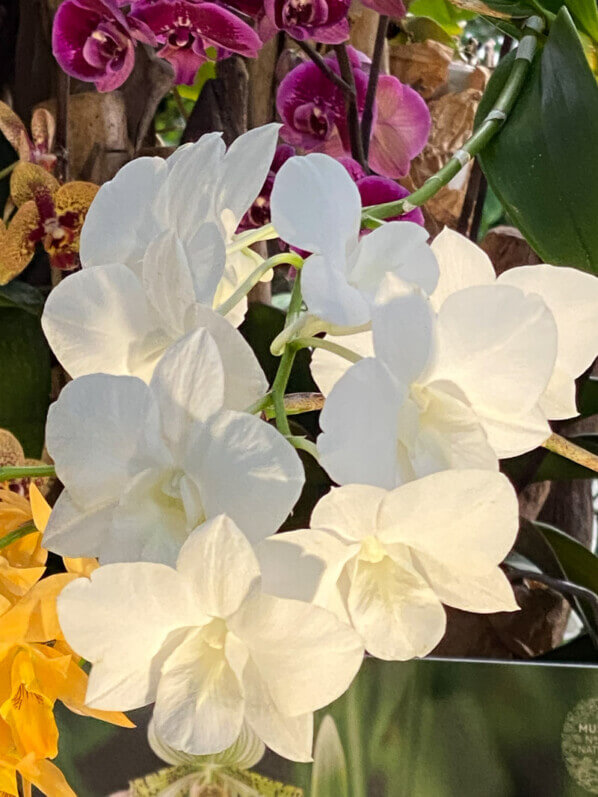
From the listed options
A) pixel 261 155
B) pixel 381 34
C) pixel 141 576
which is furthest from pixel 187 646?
pixel 381 34

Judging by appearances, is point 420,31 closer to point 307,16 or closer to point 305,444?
point 307,16

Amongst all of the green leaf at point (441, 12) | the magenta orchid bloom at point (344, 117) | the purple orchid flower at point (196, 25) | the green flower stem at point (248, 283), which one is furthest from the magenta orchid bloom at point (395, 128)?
the green flower stem at point (248, 283)

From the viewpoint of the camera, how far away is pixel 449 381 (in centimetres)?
20

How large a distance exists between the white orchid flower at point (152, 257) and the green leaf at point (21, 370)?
1.08 feet

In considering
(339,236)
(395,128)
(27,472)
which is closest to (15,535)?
(27,472)

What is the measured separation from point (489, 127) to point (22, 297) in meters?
0.32

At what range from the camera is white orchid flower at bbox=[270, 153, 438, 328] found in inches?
8.0

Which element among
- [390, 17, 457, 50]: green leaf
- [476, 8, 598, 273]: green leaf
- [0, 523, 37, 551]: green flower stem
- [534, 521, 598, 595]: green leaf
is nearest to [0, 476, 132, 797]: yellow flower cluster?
[0, 523, 37, 551]: green flower stem

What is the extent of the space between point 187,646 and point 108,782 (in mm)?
208

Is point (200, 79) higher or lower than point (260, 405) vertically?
lower

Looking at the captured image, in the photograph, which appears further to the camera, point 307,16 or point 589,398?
point 589,398

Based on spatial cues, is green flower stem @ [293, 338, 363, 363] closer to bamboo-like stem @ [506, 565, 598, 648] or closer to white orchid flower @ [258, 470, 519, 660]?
white orchid flower @ [258, 470, 519, 660]

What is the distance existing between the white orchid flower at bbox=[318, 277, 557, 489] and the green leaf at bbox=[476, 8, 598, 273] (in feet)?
0.54

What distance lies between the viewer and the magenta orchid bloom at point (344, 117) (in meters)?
0.51
